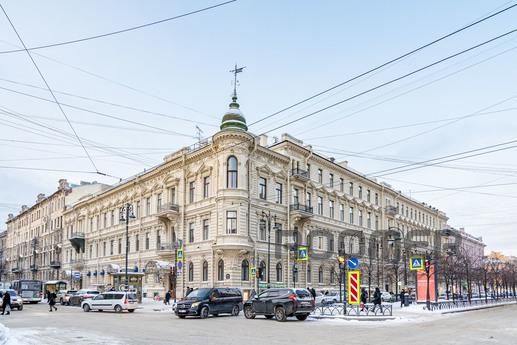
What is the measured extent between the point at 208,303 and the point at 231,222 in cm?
1705

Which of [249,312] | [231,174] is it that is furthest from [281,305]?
[231,174]

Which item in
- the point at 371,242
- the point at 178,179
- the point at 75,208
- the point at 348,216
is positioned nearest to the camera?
the point at 178,179


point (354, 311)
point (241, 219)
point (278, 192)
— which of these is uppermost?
point (278, 192)

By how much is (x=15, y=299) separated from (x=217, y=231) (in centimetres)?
1638

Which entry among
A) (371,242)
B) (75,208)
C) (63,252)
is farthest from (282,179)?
(63,252)

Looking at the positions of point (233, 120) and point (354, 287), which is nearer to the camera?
point (354, 287)

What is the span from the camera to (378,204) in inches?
2655

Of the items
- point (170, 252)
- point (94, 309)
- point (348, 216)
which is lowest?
point (94, 309)

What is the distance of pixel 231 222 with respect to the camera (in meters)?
43.6

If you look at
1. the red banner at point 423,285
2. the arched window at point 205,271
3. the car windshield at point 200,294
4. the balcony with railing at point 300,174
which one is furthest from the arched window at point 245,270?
the car windshield at point 200,294

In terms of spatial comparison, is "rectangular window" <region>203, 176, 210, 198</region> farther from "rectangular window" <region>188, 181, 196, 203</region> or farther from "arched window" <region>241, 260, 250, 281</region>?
"arched window" <region>241, 260, 250, 281</region>

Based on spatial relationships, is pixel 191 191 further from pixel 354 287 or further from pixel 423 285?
pixel 354 287

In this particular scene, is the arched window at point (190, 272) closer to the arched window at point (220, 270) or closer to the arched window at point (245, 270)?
the arched window at point (220, 270)

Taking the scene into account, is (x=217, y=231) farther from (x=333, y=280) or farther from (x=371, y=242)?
(x=371, y=242)
